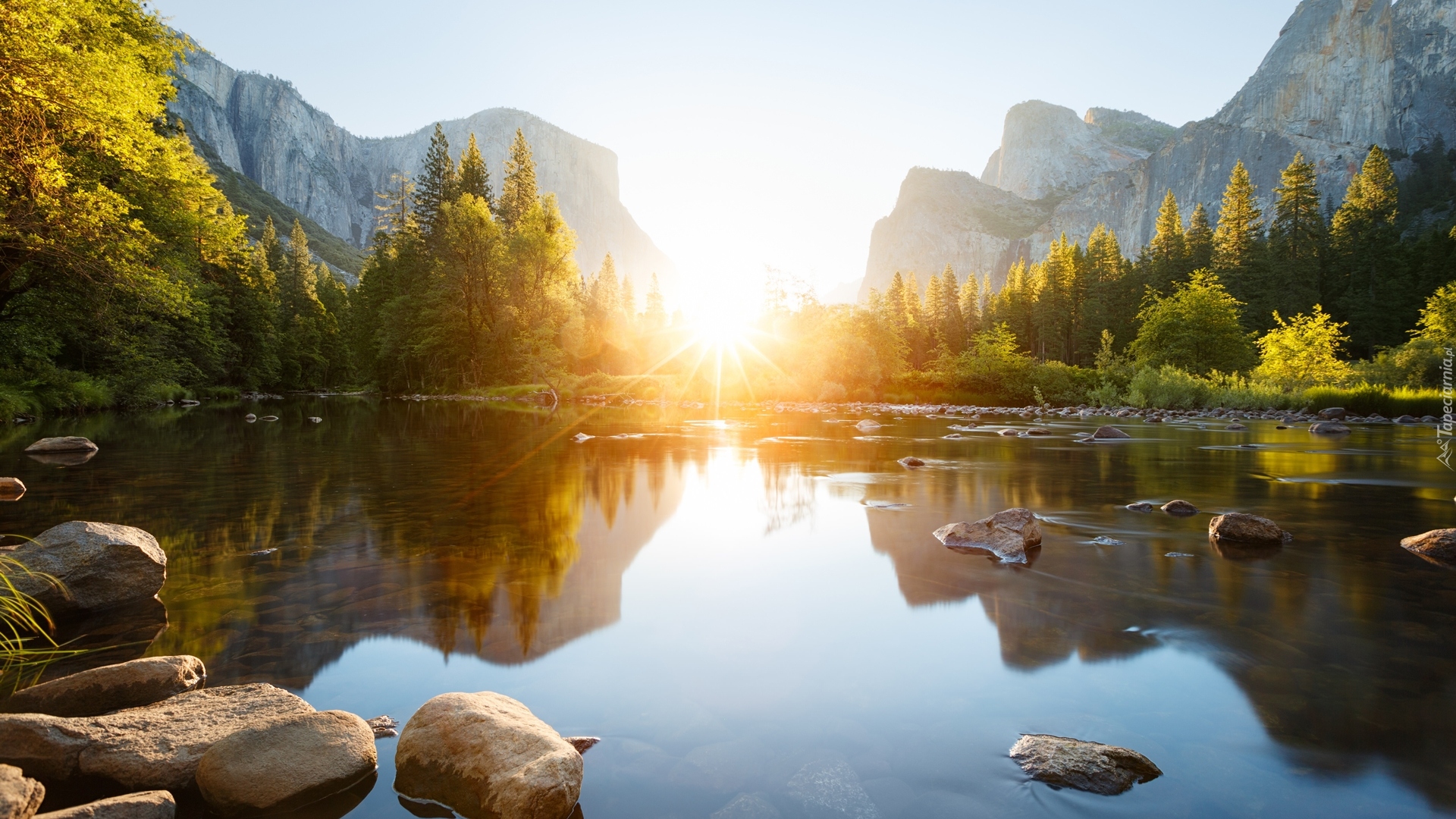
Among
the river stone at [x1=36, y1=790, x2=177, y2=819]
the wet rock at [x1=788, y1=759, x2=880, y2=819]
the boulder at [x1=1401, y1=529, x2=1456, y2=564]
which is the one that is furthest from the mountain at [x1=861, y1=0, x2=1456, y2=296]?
the river stone at [x1=36, y1=790, x2=177, y2=819]

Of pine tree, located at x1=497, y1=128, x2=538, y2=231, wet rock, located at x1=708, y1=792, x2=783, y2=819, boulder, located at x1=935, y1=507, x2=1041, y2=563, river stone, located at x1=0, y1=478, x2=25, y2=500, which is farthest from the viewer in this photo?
pine tree, located at x1=497, y1=128, x2=538, y2=231

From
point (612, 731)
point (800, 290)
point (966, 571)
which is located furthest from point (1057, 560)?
point (800, 290)

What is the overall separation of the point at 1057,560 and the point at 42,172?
64.4 ft

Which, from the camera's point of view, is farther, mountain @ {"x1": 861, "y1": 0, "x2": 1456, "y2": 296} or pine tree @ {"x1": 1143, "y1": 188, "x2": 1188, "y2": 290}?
mountain @ {"x1": 861, "y1": 0, "x2": 1456, "y2": 296}

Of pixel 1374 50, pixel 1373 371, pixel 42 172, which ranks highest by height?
pixel 1374 50

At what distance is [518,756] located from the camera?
301 cm

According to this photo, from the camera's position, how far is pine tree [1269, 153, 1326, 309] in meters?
65.2

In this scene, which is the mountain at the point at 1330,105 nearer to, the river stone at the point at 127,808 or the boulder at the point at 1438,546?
the boulder at the point at 1438,546

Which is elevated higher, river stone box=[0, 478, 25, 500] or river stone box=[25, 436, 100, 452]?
river stone box=[25, 436, 100, 452]

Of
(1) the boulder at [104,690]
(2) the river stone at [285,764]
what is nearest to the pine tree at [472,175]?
(1) the boulder at [104,690]

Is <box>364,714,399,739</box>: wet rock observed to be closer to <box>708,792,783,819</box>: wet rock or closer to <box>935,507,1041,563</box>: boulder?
<box>708,792,783,819</box>: wet rock

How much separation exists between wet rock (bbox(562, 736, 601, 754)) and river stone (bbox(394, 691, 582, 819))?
289mm

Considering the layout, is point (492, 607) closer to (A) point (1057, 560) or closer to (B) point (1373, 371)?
(A) point (1057, 560)

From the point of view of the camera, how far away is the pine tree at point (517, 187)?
194ft
